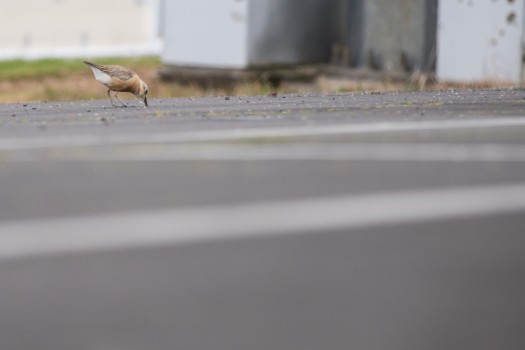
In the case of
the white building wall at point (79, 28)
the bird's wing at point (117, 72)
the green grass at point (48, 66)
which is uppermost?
the bird's wing at point (117, 72)

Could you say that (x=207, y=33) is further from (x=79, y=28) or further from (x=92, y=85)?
(x=79, y=28)

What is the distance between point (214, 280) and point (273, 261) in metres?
0.22

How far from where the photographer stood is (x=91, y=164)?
5203mm

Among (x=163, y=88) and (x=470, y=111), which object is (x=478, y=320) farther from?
(x=163, y=88)

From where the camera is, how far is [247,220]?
3.81 meters

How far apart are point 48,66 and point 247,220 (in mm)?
17334

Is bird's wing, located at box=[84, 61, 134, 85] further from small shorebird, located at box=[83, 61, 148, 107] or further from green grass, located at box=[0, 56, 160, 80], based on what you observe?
green grass, located at box=[0, 56, 160, 80]

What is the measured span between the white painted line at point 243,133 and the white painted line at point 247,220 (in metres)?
1.77

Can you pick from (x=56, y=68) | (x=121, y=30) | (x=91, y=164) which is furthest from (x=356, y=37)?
(x=91, y=164)

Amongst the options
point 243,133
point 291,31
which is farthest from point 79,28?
point 243,133

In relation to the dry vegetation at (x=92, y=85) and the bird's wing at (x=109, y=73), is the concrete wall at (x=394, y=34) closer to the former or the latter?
the dry vegetation at (x=92, y=85)

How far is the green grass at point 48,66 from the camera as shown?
19.8 m

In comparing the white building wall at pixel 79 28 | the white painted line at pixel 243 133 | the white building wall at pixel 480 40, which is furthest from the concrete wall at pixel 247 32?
the white painted line at pixel 243 133

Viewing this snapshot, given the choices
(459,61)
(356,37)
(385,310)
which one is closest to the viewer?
(385,310)
